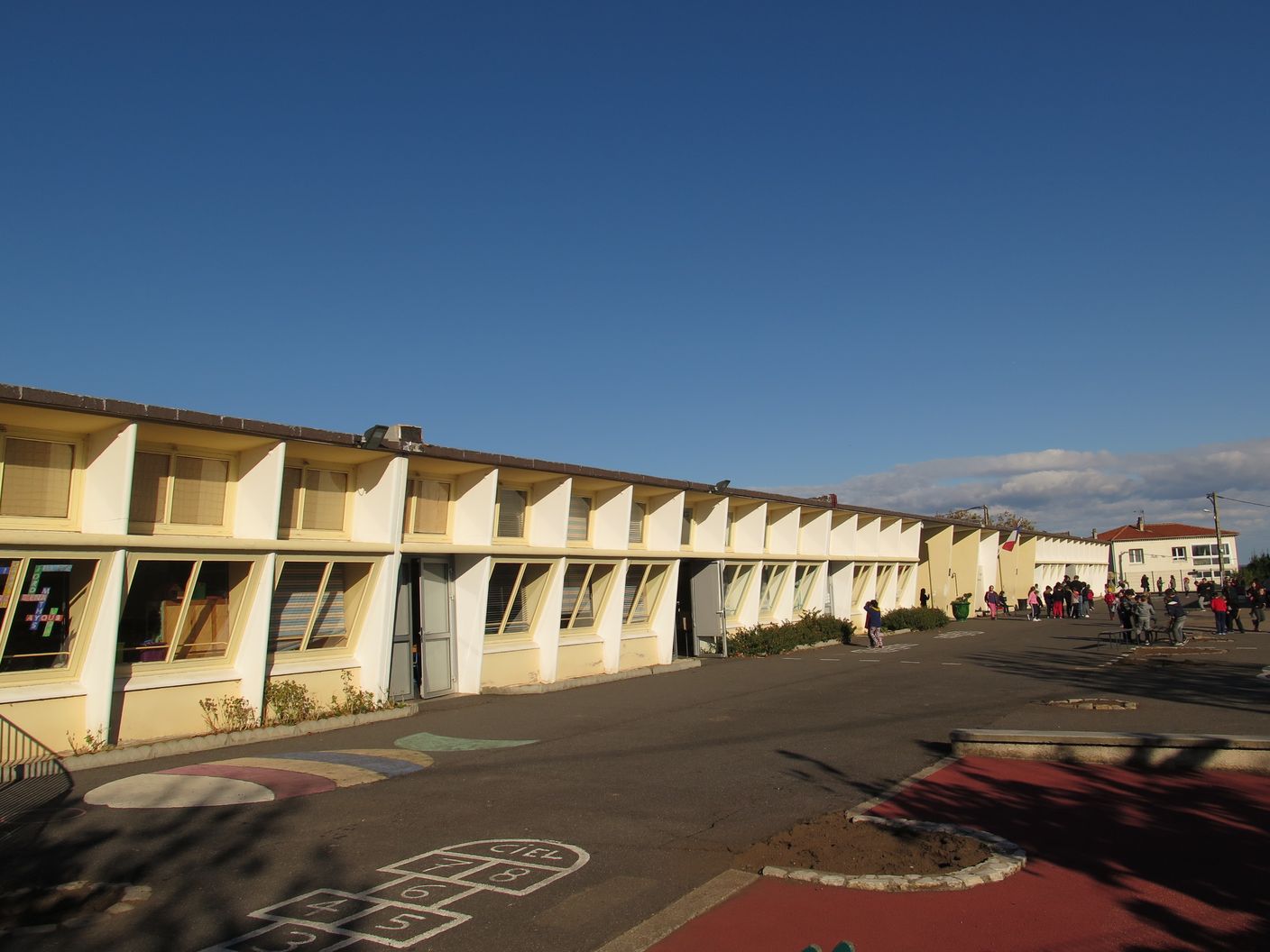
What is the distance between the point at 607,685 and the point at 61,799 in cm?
1210

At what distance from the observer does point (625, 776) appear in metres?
10.6

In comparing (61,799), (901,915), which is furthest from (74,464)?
(901,915)

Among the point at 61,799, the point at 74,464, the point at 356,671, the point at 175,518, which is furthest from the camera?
the point at 356,671

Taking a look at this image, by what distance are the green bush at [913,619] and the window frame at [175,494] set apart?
26.5 metres

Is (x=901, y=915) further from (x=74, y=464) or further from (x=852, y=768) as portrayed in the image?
(x=74, y=464)

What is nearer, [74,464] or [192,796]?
[192,796]

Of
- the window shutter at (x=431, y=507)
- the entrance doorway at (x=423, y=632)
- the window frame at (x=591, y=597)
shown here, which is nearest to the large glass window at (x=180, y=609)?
the entrance doorway at (x=423, y=632)

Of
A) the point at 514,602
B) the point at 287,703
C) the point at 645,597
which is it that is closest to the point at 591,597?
the point at 645,597

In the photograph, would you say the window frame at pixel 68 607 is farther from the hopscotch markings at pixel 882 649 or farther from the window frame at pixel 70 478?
the hopscotch markings at pixel 882 649

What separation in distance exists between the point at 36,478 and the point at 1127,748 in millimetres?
13804

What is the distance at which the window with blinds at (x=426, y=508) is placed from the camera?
58.4ft

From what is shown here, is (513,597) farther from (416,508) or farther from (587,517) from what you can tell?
(587,517)

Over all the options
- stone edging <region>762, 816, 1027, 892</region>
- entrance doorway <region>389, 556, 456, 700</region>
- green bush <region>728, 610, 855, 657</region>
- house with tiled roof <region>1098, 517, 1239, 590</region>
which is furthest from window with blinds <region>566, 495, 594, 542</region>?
house with tiled roof <region>1098, 517, 1239, 590</region>

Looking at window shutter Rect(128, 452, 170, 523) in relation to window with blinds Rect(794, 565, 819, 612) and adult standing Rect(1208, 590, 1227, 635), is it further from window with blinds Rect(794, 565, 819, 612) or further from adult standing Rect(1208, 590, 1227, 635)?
adult standing Rect(1208, 590, 1227, 635)
